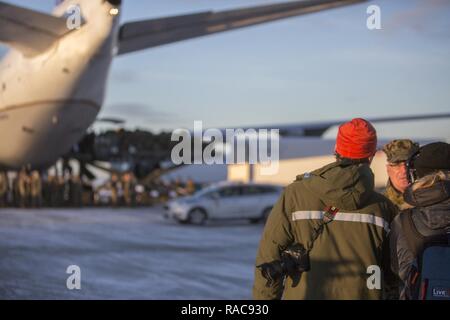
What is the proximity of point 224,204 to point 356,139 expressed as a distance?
16595 millimetres

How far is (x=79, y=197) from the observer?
2611 cm

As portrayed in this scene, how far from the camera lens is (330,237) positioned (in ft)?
10.3

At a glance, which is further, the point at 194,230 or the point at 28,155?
the point at 28,155

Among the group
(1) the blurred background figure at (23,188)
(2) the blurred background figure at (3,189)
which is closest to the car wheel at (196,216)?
(1) the blurred background figure at (23,188)

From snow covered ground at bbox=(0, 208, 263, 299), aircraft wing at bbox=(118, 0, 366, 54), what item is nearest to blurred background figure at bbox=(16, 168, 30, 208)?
snow covered ground at bbox=(0, 208, 263, 299)

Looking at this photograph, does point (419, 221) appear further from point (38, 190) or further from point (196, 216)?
point (38, 190)

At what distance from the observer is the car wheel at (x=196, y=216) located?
765 inches

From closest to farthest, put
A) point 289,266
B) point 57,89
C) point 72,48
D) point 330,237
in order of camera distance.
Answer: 1. point 289,266
2. point 330,237
3. point 72,48
4. point 57,89

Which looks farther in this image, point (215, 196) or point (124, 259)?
point (215, 196)

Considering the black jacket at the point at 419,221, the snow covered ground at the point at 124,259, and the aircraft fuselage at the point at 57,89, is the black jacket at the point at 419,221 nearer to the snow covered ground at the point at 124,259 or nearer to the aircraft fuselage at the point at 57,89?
the snow covered ground at the point at 124,259

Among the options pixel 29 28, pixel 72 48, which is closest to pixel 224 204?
pixel 72 48
